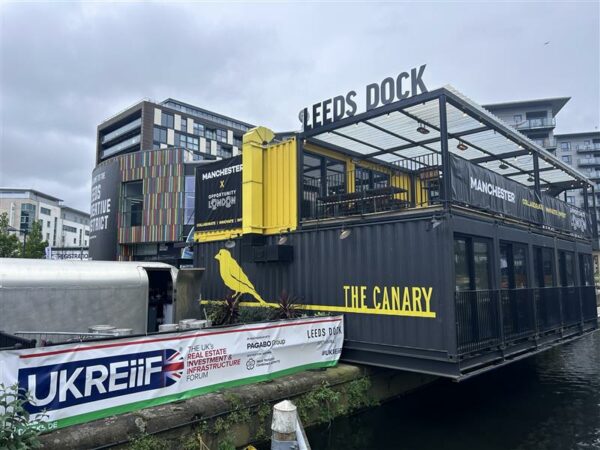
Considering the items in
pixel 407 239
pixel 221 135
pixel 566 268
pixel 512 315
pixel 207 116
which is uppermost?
pixel 207 116

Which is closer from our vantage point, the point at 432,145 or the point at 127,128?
the point at 432,145

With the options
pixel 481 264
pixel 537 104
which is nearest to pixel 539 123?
pixel 537 104

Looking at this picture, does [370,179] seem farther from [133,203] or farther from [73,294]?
[133,203]

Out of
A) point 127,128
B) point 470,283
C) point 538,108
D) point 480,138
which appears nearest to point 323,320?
point 470,283

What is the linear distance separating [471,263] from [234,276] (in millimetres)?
6762

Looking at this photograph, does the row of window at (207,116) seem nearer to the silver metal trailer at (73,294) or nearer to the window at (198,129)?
the window at (198,129)

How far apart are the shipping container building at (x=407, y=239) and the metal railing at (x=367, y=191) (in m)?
0.06

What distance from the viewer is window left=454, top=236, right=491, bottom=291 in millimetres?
9070

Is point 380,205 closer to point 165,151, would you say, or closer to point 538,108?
point 165,151

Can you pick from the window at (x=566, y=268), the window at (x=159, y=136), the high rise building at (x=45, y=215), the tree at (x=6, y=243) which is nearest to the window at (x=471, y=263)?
the window at (x=566, y=268)

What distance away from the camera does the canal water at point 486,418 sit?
7.77 meters

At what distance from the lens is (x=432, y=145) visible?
45.8 feet

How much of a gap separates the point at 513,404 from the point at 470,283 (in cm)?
337

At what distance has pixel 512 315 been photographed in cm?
971
